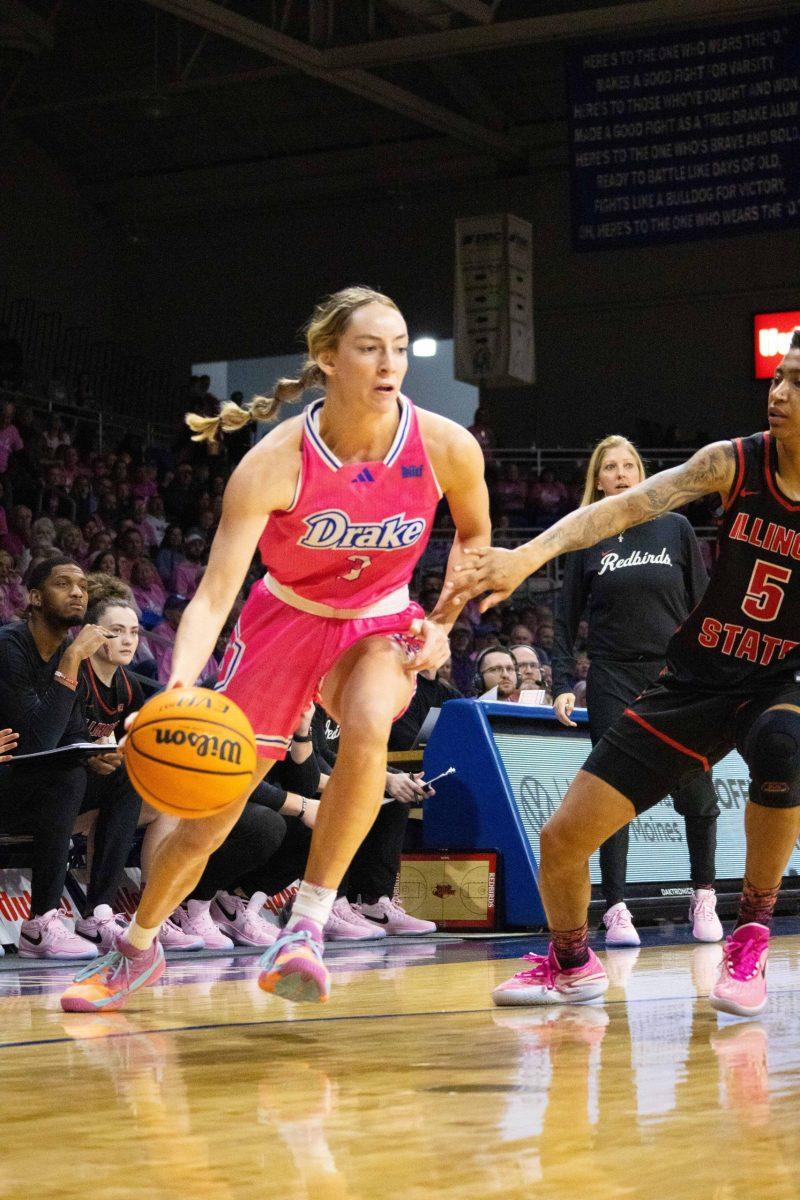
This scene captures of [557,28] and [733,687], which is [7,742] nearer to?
[733,687]

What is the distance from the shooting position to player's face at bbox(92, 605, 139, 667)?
6898 mm

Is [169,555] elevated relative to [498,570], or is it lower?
lower

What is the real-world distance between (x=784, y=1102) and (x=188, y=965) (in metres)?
3.55

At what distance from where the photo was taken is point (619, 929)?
6.73 metres

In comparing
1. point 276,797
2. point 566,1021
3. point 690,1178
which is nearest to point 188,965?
point 276,797

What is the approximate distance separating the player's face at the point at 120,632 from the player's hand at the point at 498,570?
346 centimetres

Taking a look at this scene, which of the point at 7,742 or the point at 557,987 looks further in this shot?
the point at 7,742

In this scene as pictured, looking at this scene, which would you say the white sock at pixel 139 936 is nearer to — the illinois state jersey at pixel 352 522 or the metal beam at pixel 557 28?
the illinois state jersey at pixel 352 522

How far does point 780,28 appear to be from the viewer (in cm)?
1297

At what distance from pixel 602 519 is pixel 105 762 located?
310 cm

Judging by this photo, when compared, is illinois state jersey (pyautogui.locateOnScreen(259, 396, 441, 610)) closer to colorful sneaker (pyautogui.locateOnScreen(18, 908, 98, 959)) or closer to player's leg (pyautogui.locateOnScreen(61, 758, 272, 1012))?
player's leg (pyautogui.locateOnScreen(61, 758, 272, 1012))

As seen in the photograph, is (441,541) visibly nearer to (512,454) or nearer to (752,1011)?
(512,454)

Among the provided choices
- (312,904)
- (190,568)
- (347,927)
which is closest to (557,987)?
(312,904)

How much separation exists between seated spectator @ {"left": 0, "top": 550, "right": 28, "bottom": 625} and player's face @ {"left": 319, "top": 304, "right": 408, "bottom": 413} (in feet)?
23.6
